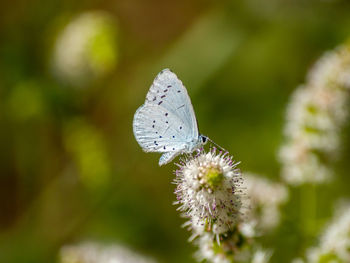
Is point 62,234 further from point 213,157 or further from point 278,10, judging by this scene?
point 278,10

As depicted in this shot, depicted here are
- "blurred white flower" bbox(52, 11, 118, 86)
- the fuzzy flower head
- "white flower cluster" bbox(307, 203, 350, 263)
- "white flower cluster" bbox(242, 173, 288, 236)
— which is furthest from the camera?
"blurred white flower" bbox(52, 11, 118, 86)

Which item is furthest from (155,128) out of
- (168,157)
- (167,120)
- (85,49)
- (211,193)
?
(85,49)

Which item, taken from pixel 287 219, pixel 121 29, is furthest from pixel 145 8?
pixel 287 219

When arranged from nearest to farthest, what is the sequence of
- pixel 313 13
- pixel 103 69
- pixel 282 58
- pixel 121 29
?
pixel 103 69 < pixel 313 13 < pixel 282 58 < pixel 121 29

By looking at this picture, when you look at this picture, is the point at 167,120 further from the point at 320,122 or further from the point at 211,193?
the point at 320,122

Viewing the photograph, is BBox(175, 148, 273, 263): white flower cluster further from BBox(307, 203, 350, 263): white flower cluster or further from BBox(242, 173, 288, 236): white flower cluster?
BBox(242, 173, 288, 236): white flower cluster

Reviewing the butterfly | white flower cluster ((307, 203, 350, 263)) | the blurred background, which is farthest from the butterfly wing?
the blurred background
